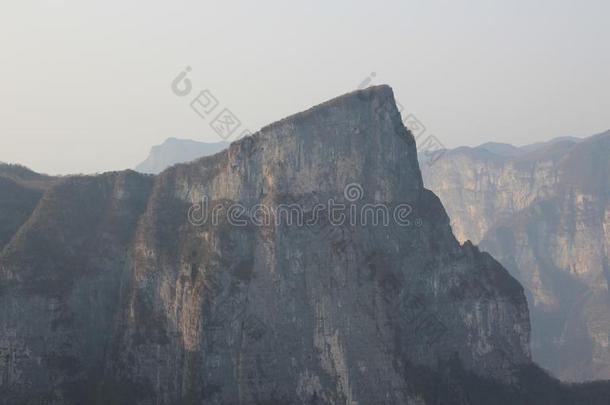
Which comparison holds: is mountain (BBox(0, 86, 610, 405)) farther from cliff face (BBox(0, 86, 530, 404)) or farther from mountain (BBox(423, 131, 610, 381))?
mountain (BBox(423, 131, 610, 381))

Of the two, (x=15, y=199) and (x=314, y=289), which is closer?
(x=314, y=289)

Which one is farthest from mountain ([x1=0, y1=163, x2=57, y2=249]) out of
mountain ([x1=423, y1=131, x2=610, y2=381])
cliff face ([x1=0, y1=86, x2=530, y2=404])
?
mountain ([x1=423, y1=131, x2=610, y2=381])

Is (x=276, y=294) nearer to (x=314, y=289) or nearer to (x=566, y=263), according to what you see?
(x=314, y=289)

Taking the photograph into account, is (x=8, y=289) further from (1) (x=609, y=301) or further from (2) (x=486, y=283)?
(1) (x=609, y=301)

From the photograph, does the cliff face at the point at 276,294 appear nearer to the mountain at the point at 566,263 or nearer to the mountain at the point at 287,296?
the mountain at the point at 287,296

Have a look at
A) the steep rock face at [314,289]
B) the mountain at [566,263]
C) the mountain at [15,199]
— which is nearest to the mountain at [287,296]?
the steep rock face at [314,289]

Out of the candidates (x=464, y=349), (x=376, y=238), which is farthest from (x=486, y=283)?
(x=376, y=238)

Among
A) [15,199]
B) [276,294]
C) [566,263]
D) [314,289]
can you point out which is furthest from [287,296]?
[566,263]
